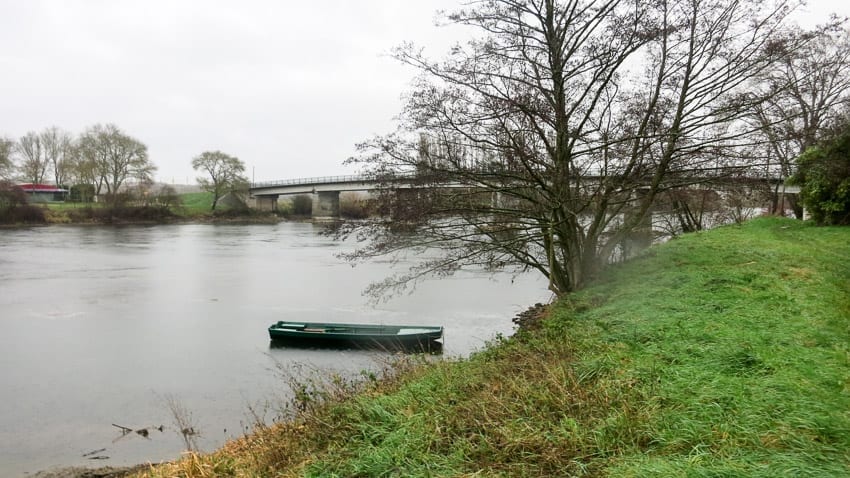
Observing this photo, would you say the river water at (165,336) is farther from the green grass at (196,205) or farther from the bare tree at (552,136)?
the green grass at (196,205)

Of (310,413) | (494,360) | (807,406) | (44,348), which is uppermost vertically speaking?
(807,406)

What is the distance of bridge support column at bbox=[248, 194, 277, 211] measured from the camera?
259 ft

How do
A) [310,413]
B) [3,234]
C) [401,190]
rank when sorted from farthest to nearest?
[3,234], [401,190], [310,413]

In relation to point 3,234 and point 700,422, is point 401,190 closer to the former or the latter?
point 700,422

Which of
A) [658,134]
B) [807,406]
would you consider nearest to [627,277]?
[658,134]

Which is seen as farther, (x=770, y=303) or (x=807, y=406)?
(x=770, y=303)

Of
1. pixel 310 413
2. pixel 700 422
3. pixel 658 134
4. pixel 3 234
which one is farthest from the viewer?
pixel 3 234

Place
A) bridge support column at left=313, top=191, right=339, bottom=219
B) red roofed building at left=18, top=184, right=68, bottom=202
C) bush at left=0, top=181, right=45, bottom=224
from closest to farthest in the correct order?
bush at left=0, top=181, right=45, bottom=224 < bridge support column at left=313, top=191, right=339, bottom=219 < red roofed building at left=18, top=184, right=68, bottom=202

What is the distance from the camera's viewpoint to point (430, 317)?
58.1ft

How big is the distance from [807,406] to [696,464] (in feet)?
4.13

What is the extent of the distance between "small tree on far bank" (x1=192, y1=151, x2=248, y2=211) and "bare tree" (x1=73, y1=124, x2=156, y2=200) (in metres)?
7.57

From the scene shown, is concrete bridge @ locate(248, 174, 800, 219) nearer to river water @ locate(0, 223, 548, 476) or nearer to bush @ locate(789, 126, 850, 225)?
river water @ locate(0, 223, 548, 476)

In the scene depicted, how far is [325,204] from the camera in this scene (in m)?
72.6

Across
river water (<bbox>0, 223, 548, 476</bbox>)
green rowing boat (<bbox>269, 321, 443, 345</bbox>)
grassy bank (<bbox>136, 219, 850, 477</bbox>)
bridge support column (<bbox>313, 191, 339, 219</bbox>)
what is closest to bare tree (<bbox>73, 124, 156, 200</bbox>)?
bridge support column (<bbox>313, 191, 339, 219</bbox>)
